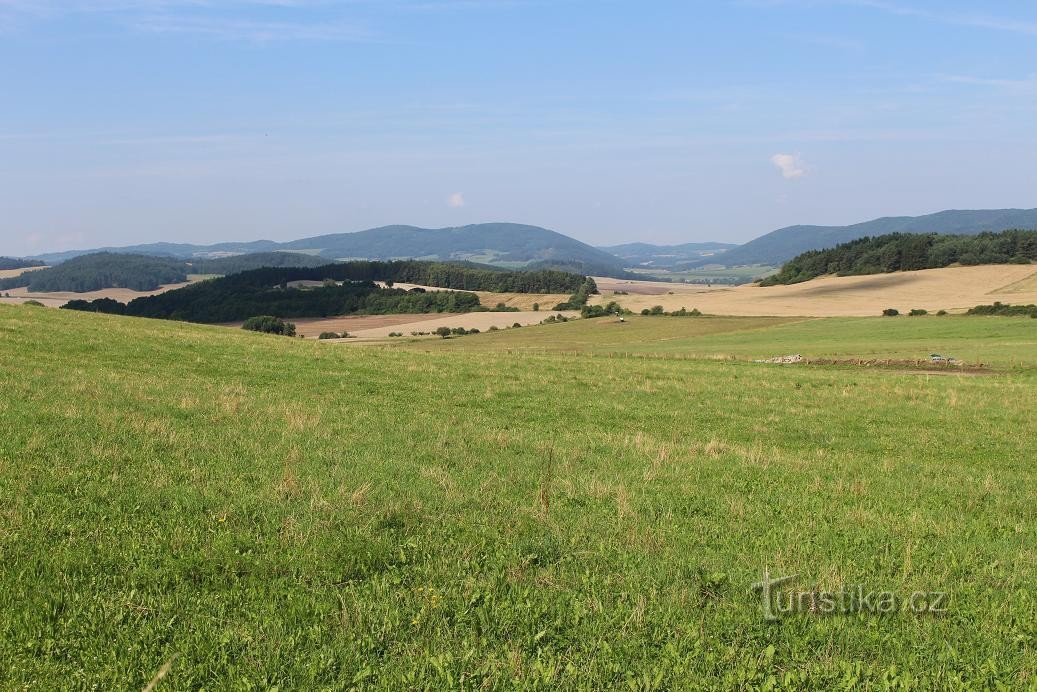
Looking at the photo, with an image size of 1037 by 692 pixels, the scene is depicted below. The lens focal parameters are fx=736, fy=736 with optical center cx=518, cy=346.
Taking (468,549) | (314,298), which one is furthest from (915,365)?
(314,298)

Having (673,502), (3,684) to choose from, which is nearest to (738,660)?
(673,502)

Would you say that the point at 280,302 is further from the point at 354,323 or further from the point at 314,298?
the point at 354,323

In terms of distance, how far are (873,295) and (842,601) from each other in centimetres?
11826

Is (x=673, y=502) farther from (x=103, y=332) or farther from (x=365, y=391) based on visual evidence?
(x=103, y=332)

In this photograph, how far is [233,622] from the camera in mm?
6527

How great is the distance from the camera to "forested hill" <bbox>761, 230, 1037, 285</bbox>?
440 ft

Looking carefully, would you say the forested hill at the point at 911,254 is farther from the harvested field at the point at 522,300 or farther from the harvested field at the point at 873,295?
the harvested field at the point at 522,300

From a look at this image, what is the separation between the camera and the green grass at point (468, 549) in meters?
6.14

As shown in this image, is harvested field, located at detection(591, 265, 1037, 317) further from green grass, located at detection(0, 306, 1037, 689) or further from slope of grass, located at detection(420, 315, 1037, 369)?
green grass, located at detection(0, 306, 1037, 689)

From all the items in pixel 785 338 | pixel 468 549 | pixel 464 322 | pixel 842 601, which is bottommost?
pixel 785 338

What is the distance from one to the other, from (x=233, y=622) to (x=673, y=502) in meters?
6.05

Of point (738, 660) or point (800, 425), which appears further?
point (800, 425)

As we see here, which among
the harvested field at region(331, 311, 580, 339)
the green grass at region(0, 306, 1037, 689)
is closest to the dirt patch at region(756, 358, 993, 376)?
the green grass at region(0, 306, 1037, 689)

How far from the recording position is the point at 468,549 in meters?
8.23
